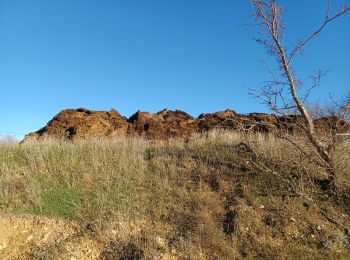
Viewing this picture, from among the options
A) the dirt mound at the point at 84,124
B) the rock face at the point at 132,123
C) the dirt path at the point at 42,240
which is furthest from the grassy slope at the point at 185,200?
the rock face at the point at 132,123

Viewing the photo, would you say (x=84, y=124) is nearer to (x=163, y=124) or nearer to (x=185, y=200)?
(x=163, y=124)

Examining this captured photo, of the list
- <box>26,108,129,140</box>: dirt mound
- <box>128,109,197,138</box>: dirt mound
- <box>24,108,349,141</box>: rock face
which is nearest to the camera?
<box>26,108,129,140</box>: dirt mound

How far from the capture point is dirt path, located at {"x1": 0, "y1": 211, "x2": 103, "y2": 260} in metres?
8.05

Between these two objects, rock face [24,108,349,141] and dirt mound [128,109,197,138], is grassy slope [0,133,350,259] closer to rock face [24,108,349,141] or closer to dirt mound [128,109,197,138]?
rock face [24,108,349,141]

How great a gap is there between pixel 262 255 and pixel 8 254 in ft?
15.6

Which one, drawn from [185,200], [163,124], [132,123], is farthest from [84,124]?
[185,200]

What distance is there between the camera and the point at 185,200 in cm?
970

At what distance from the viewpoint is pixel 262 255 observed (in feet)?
26.0

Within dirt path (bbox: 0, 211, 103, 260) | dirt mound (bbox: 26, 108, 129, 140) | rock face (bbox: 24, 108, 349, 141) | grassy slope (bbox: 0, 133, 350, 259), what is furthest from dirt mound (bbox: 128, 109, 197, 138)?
dirt path (bbox: 0, 211, 103, 260)

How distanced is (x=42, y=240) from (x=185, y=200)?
3139mm

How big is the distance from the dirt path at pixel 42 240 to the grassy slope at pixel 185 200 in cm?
11

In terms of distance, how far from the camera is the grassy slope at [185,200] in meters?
8.12

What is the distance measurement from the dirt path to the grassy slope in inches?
4.2

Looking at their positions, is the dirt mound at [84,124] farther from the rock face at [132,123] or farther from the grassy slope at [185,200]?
the grassy slope at [185,200]
